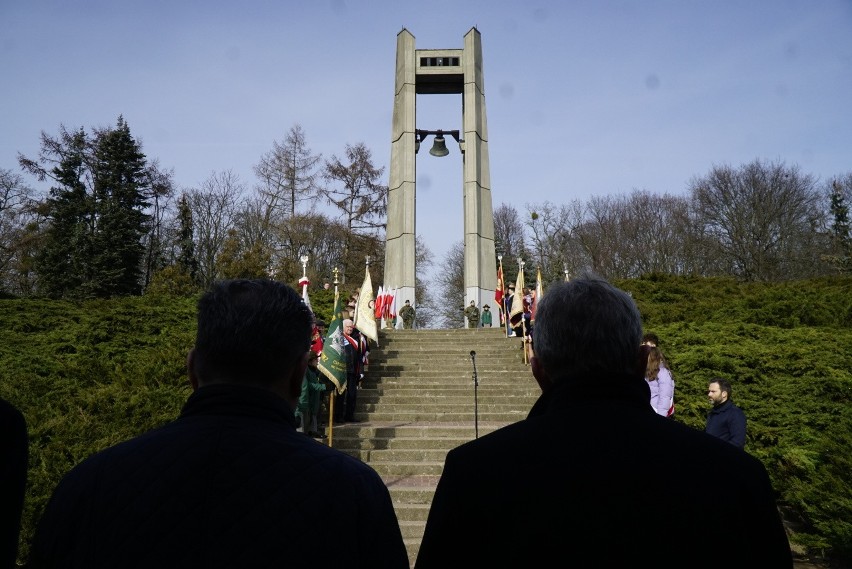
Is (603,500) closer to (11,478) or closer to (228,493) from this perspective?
(228,493)

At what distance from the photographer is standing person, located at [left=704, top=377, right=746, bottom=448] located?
6.12 m

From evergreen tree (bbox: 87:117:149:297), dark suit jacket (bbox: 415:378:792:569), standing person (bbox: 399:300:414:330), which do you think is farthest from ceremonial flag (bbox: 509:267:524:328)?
evergreen tree (bbox: 87:117:149:297)

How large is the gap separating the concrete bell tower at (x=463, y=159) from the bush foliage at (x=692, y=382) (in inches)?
320

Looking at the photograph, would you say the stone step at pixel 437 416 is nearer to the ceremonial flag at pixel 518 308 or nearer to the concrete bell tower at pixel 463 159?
the ceremonial flag at pixel 518 308

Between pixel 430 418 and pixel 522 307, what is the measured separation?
528 cm

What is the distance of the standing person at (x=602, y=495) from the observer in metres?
1.46

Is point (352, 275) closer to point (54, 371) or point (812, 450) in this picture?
point (54, 371)

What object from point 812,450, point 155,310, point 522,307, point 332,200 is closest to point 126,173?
point 332,200

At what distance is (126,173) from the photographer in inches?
1340

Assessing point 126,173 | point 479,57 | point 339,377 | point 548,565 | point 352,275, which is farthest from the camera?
point 352,275

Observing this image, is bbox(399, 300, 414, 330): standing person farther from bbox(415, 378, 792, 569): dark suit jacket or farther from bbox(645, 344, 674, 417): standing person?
bbox(415, 378, 792, 569): dark suit jacket

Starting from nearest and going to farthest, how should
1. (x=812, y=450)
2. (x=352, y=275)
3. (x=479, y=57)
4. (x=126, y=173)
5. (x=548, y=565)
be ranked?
(x=548, y=565), (x=812, y=450), (x=479, y=57), (x=126, y=173), (x=352, y=275)

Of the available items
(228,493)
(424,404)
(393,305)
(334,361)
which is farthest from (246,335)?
(393,305)

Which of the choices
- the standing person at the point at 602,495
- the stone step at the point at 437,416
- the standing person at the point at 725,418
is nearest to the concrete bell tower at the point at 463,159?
the stone step at the point at 437,416
